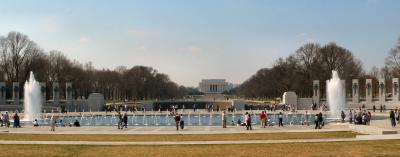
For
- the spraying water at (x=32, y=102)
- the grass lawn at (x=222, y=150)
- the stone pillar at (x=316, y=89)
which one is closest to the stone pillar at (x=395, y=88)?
the stone pillar at (x=316, y=89)

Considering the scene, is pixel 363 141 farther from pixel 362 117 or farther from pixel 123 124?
pixel 123 124

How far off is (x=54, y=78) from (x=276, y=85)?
53.7 meters

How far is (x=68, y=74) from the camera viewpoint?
118m

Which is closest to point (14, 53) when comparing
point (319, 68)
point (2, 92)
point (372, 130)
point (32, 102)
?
point (2, 92)

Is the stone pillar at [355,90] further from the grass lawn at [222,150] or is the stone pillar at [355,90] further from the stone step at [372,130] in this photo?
the grass lawn at [222,150]

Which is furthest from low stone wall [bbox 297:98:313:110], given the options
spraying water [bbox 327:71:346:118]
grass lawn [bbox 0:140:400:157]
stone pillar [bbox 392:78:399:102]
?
grass lawn [bbox 0:140:400:157]

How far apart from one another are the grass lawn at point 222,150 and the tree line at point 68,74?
266ft

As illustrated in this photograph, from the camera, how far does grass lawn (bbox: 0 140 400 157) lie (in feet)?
80.4

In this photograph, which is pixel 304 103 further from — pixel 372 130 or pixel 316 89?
pixel 372 130

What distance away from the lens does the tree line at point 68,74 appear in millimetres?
106312

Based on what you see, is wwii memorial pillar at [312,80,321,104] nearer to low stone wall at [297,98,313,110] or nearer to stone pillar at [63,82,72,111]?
low stone wall at [297,98,313,110]

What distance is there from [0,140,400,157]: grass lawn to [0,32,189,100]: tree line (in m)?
81.2

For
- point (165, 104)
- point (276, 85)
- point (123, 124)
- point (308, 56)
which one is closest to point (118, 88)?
point (165, 104)

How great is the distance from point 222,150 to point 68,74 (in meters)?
96.1
